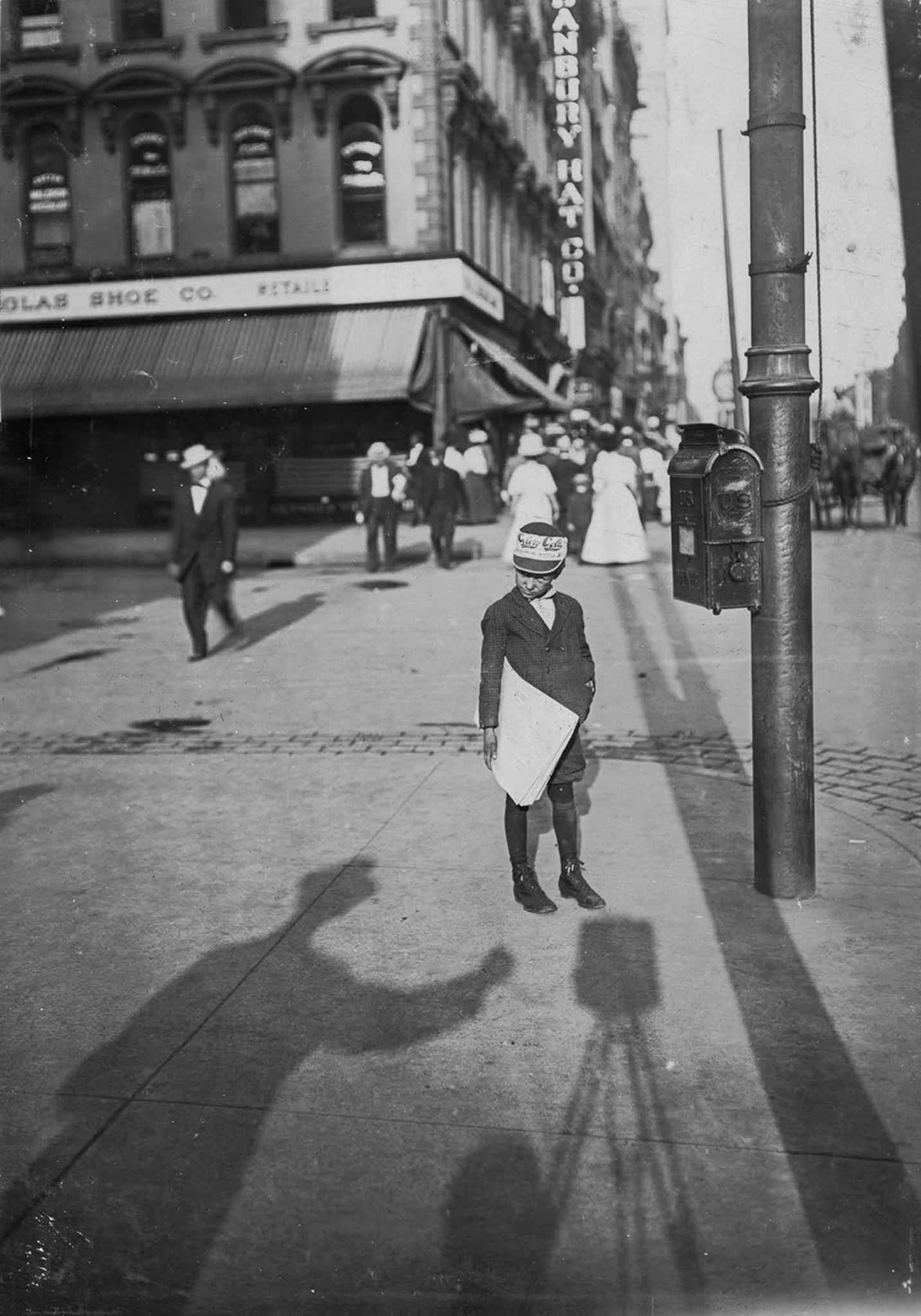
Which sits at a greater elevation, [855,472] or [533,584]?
[855,472]

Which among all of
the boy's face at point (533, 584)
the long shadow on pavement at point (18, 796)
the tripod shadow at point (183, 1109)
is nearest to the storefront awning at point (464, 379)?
the long shadow on pavement at point (18, 796)

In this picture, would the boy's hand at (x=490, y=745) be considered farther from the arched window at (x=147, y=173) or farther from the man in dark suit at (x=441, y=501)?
the arched window at (x=147, y=173)

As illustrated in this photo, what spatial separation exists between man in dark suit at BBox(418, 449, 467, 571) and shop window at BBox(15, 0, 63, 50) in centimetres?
1330

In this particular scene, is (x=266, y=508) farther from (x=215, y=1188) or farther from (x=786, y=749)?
(x=215, y=1188)

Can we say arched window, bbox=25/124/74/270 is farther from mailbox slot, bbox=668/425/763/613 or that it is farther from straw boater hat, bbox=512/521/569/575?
mailbox slot, bbox=668/425/763/613

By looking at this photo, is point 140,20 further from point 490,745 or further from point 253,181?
point 490,745

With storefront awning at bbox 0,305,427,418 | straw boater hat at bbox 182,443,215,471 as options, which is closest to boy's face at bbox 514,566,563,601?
straw boater hat at bbox 182,443,215,471

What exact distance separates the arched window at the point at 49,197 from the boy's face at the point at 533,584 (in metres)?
24.6

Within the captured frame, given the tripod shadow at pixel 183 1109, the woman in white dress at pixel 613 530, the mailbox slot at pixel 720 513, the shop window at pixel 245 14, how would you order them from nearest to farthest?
1. the tripod shadow at pixel 183 1109
2. the mailbox slot at pixel 720 513
3. the woman in white dress at pixel 613 530
4. the shop window at pixel 245 14

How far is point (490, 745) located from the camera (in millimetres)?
5703

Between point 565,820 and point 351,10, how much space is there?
25.3 meters

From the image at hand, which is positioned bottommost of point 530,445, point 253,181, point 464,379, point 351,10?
point 530,445

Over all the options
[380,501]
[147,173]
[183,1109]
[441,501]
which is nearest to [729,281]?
[183,1109]

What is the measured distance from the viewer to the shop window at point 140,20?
27.2m
